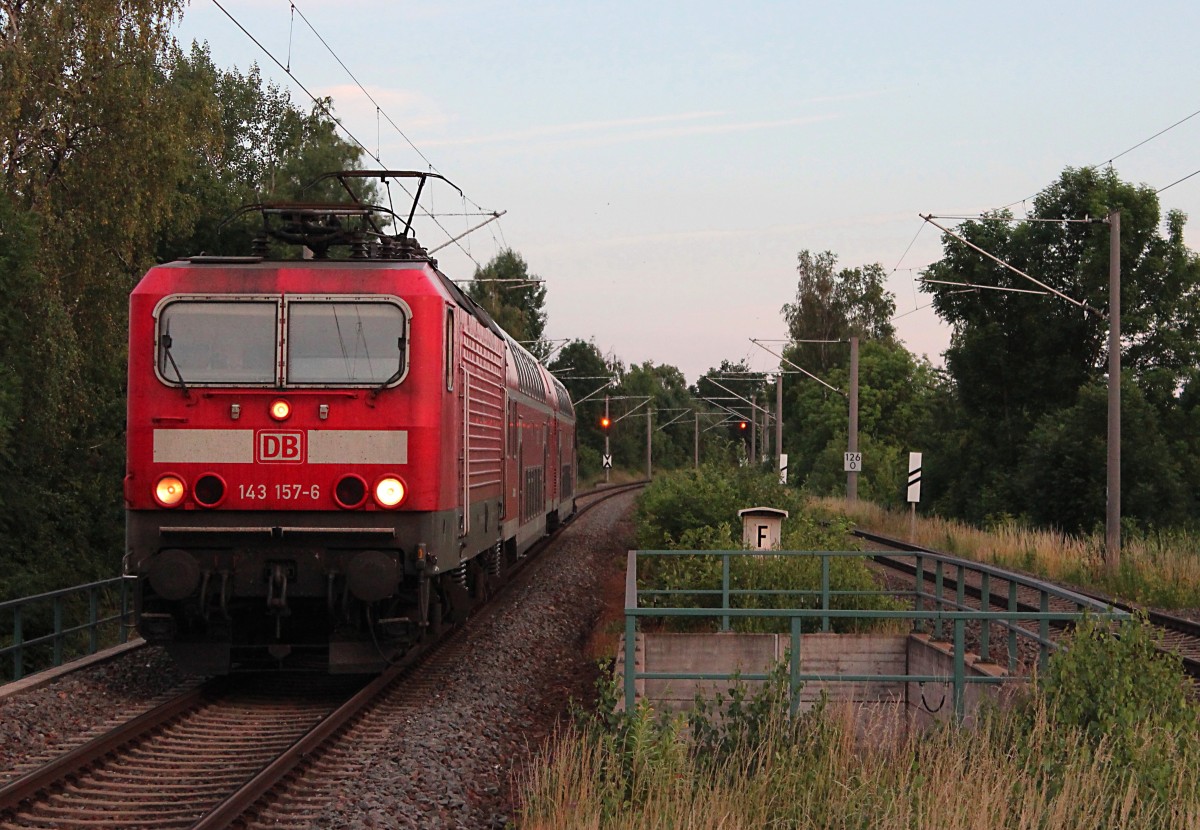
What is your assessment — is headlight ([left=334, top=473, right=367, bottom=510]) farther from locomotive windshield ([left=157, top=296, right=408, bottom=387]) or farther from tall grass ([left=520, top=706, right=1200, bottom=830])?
tall grass ([left=520, top=706, right=1200, bottom=830])

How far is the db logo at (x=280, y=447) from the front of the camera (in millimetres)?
10602

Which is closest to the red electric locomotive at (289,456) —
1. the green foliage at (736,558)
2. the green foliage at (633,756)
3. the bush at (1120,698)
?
the green foliage at (633,756)

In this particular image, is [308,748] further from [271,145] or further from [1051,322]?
[271,145]

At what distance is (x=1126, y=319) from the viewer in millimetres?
38188

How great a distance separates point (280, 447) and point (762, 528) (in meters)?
8.24

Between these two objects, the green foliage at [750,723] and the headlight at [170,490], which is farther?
the headlight at [170,490]

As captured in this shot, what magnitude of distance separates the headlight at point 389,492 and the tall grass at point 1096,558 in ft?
39.6

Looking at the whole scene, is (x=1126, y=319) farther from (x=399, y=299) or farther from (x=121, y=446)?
(x=399, y=299)

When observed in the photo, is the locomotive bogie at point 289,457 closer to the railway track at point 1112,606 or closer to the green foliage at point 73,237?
the railway track at point 1112,606

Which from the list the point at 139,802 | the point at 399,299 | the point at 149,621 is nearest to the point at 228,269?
the point at 399,299

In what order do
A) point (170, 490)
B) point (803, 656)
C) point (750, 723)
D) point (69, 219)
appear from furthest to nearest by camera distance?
point (69, 219)
point (803, 656)
point (170, 490)
point (750, 723)

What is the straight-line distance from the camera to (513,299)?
90875mm

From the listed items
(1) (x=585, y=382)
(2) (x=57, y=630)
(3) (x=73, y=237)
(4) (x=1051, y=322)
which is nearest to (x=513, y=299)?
(1) (x=585, y=382)

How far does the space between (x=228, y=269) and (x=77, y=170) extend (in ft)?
44.4
